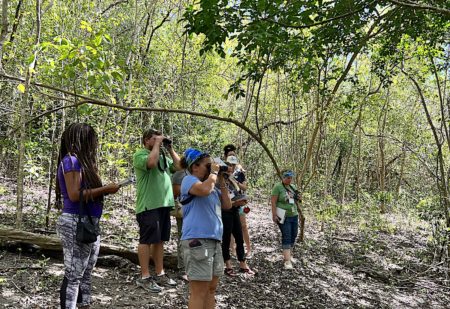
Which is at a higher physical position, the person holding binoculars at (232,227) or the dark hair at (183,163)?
the dark hair at (183,163)

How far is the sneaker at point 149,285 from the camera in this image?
13.7 ft

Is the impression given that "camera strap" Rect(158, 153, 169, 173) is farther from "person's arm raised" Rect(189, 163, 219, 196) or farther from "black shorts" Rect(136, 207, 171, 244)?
"person's arm raised" Rect(189, 163, 219, 196)

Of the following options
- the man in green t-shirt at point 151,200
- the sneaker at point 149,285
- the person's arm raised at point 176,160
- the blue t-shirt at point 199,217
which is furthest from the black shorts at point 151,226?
the blue t-shirt at point 199,217

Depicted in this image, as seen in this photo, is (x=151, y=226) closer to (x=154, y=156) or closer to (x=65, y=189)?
(x=154, y=156)

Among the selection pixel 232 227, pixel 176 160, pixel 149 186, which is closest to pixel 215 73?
pixel 232 227

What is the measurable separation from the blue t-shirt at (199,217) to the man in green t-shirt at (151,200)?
974 mm

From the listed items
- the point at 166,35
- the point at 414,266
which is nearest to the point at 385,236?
the point at 414,266

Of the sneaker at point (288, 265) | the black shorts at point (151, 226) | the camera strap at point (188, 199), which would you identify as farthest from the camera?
the sneaker at point (288, 265)

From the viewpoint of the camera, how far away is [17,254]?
4602 mm

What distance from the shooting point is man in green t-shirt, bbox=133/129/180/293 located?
4.17 m

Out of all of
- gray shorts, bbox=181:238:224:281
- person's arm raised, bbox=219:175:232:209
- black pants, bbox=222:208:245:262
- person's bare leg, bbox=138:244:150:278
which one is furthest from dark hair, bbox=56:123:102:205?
black pants, bbox=222:208:245:262

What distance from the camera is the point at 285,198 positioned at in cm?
596

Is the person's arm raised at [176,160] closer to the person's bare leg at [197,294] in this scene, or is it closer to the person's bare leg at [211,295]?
the person's bare leg at [211,295]

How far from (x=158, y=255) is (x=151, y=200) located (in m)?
0.68
